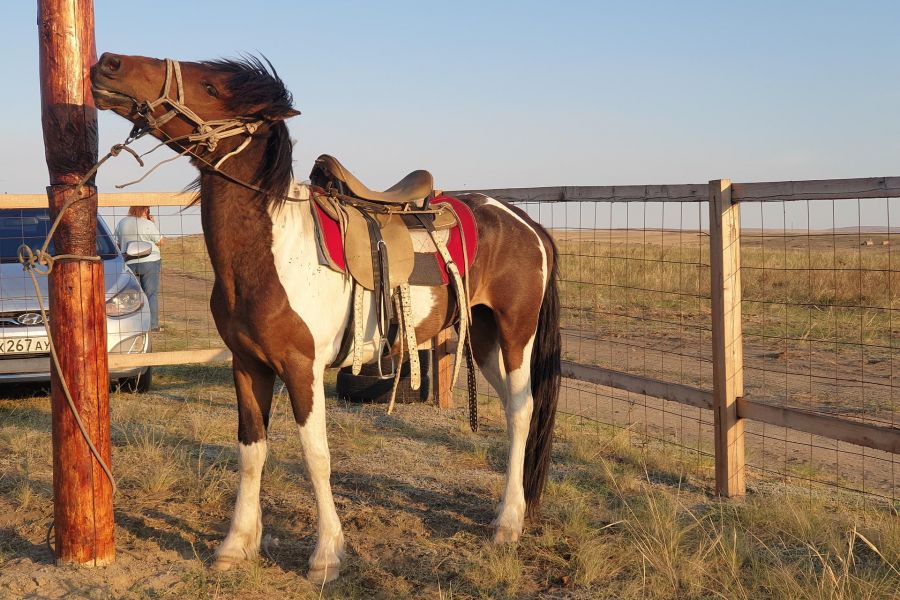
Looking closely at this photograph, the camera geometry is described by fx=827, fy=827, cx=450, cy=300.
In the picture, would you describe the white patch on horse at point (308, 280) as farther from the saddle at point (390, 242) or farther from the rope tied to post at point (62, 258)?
the rope tied to post at point (62, 258)

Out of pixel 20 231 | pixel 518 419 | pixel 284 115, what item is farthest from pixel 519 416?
pixel 20 231

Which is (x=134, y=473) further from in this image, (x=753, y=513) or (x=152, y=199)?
(x=753, y=513)

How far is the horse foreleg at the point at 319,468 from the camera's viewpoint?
3.86 metres

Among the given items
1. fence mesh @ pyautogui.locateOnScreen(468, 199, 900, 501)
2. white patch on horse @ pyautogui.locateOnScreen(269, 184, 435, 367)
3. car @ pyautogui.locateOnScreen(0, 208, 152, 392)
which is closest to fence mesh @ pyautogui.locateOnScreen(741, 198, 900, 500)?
fence mesh @ pyautogui.locateOnScreen(468, 199, 900, 501)

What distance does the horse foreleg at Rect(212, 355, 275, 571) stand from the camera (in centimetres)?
403

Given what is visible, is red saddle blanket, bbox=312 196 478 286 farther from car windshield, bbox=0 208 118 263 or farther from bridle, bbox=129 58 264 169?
car windshield, bbox=0 208 118 263

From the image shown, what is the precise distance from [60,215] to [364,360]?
5.17 ft

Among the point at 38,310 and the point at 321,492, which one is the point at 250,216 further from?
the point at 38,310

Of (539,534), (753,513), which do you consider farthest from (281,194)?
(753,513)

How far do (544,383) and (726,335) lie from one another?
3.77 ft

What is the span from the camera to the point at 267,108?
12.3 feet

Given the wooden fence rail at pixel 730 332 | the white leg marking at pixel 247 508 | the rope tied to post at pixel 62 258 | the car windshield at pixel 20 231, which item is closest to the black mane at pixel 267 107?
the rope tied to post at pixel 62 258

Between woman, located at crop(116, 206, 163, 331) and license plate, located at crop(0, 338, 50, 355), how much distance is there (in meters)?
1.15

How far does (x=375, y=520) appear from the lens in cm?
468
